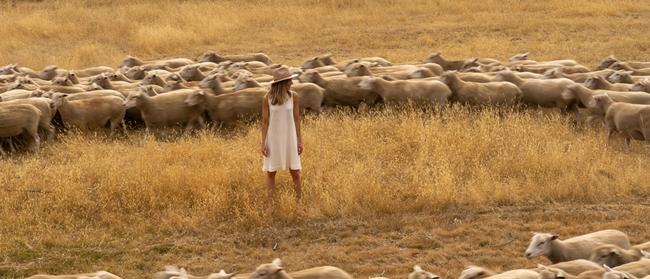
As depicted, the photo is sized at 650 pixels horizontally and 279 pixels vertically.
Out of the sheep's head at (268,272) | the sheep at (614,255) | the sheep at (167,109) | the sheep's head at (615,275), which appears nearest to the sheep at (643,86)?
the sheep at (614,255)

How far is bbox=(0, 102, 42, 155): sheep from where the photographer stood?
14289mm

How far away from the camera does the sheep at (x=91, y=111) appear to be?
1558 centimetres

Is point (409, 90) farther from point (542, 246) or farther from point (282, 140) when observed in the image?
A: point (542, 246)

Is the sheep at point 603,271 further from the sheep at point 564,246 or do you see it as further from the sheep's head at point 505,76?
the sheep's head at point 505,76

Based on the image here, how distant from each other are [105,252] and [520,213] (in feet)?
17.3

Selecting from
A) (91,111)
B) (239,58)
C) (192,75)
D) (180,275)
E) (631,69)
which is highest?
(180,275)

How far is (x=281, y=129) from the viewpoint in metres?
10.6

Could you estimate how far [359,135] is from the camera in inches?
544

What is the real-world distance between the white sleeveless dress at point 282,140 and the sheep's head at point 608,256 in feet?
12.8

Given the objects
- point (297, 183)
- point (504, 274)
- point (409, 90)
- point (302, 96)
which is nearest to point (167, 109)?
point (302, 96)

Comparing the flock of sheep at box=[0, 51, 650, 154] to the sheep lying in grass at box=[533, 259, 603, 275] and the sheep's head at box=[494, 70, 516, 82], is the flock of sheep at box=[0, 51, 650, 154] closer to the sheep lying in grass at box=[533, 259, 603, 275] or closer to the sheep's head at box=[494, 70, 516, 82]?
the sheep's head at box=[494, 70, 516, 82]

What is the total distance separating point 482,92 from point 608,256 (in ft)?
25.6

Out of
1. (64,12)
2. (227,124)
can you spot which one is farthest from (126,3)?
(227,124)

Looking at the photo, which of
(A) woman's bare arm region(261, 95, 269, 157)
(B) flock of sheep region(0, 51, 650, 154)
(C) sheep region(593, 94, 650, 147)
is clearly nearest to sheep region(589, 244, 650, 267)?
(A) woman's bare arm region(261, 95, 269, 157)
